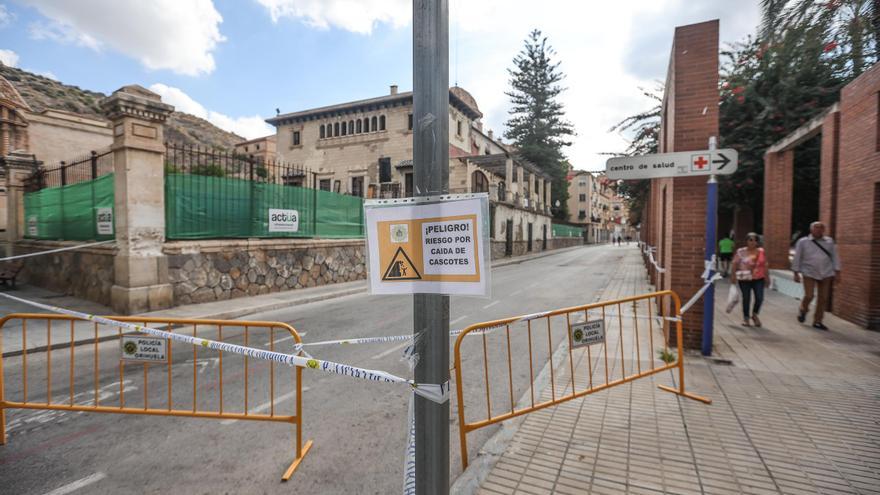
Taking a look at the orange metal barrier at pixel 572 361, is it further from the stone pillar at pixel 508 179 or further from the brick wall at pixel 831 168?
the stone pillar at pixel 508 179

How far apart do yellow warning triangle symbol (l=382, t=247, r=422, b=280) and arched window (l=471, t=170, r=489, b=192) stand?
1053 inches

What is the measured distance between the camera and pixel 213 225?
1013 cm

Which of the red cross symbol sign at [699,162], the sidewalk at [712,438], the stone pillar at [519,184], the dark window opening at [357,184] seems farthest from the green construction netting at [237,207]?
the stone pillar at [519,184]

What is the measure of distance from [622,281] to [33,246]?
20.7 m

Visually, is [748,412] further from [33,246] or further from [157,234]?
[33,246]

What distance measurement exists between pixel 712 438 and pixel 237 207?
37.6 ft

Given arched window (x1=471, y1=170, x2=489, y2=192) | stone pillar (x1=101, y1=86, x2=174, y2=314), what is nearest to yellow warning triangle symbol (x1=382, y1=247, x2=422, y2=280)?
stone pillar (x1=101, y1=86, x2=174, y2=314)

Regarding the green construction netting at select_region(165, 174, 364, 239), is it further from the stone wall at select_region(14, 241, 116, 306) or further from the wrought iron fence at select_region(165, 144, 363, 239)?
the stone wall at select_region(14, 241, 116, 306)

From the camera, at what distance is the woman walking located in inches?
289

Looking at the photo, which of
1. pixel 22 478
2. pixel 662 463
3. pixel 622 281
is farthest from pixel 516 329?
pixel 622 281

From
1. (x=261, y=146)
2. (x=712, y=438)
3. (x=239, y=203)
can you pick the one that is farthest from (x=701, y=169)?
(x=261, y=146)

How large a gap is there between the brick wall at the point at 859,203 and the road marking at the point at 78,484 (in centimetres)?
1143

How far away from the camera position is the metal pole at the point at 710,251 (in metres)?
5.39

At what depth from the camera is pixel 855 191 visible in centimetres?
776
